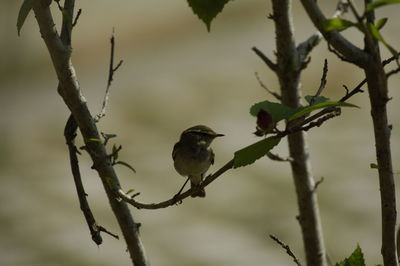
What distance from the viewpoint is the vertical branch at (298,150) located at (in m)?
2.68

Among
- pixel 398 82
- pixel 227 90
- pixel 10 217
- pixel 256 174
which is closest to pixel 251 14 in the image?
pixel 227 90

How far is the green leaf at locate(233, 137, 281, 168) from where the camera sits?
1647 millimetres

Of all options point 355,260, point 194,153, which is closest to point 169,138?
point 194,153

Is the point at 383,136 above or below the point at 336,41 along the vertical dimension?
below

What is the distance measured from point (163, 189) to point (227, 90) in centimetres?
357

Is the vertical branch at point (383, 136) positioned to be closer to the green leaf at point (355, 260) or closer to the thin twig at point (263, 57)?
the green leaf at point (355, 260)

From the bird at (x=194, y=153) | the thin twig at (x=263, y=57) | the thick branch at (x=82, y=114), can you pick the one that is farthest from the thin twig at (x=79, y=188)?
the bird at (x=194, y=153)

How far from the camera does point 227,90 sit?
1422 centimetres

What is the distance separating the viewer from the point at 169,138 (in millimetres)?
12602

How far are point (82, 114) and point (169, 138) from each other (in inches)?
404

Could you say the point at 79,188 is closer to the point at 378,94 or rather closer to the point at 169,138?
the point at 378,94

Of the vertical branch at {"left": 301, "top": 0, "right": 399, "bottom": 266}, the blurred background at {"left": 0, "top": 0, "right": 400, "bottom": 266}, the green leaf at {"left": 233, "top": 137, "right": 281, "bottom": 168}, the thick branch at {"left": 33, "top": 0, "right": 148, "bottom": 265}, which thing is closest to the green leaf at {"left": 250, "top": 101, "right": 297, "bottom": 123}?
the green leaf at {"left": 233, "top": 137, "right": 281, "bottom": 168}

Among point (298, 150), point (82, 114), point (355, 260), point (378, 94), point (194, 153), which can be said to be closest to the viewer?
point (378, 94)

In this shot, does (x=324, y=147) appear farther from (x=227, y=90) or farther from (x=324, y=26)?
(x=324, y=26)
